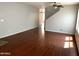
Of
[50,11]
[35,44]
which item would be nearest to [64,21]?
[50,11]

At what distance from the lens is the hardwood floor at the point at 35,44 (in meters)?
1.49

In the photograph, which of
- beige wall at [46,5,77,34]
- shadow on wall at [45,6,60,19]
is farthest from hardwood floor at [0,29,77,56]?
shadow on wall at [45,6,60,19]

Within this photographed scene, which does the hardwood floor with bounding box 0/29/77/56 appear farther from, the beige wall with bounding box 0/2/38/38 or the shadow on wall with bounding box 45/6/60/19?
the shadow on wall with bounding box 45/6/60/19

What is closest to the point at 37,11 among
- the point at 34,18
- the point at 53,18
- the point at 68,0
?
the point at 34,18

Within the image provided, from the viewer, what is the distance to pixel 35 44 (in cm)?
164

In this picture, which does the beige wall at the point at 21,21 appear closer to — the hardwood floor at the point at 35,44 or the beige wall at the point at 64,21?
the hardwood floor at the point at 35,44

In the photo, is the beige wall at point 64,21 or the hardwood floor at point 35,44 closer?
the beige wall at point 64,21

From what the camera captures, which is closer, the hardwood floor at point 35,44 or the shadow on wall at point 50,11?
the shadow on wall at point 50,11

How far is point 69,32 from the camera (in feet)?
4.66

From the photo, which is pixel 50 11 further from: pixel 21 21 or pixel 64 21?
pixel 21 21

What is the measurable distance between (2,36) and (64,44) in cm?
87

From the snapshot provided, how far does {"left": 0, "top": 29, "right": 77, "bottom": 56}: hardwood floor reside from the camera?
149 centimetres

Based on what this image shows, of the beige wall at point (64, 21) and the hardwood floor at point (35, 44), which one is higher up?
the beige wall at point (64, 21)

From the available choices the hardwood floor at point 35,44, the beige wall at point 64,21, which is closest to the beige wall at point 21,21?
the hardwood floor at point 35,44
